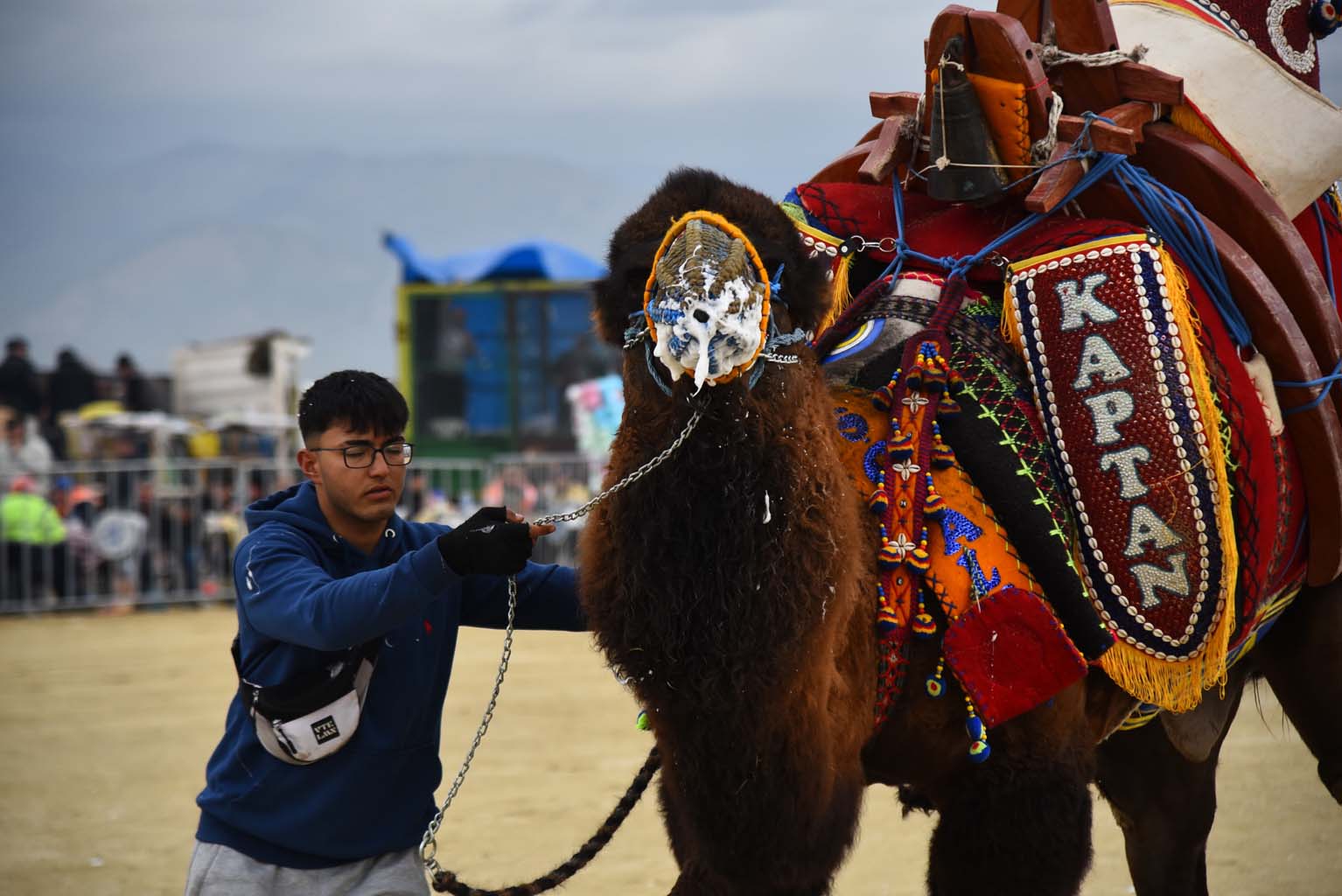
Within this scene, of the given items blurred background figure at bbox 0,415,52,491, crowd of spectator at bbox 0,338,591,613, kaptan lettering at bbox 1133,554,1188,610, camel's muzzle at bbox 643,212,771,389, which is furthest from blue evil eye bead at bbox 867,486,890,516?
blurred background figure at bbox 0,415,52,491

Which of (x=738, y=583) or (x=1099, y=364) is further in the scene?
(x=1099, y=364)

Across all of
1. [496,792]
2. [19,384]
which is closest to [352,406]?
[496,792]

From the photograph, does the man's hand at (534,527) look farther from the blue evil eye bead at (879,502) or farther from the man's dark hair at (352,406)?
the blue evil eye bead at (879,502)

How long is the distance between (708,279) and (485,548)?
0.68 m

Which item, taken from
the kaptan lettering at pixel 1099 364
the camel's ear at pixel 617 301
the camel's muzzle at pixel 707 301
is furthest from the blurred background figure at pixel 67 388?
the camel's muzzle at pixel 707 301

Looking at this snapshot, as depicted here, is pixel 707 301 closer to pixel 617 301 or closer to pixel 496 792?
pixel 617 301

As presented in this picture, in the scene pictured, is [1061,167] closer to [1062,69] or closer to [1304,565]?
[1062,69]

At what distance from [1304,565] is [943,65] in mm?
1648

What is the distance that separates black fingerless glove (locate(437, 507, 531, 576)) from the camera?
2.66 metres

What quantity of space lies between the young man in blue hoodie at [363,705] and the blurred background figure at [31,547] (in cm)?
1214

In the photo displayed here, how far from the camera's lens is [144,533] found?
48.0ft

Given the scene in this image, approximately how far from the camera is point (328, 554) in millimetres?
3080

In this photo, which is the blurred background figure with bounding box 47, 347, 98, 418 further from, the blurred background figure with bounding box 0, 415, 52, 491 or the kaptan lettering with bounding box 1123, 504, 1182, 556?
the kaptan lettering with bounding box 1123, 504, 1182, 556

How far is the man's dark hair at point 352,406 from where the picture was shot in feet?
9.77
